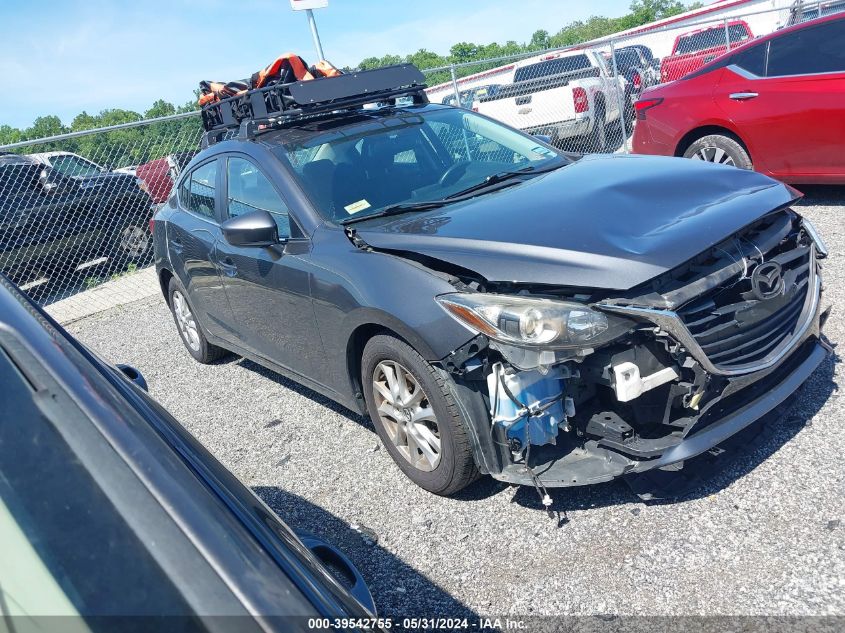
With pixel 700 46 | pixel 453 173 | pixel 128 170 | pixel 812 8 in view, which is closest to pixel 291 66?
pixel 453 173

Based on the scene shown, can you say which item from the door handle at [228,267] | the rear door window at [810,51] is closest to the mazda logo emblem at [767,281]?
the door handle at [228,267]

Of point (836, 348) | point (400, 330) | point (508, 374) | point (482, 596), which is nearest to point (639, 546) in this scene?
point (482, 596)

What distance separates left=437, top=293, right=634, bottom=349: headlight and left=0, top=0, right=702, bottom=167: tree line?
3.79 metres

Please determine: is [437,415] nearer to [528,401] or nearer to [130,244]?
[528,401]

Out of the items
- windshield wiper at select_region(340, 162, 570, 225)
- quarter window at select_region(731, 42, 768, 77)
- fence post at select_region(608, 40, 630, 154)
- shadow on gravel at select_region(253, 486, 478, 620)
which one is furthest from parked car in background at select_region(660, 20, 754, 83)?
shadow on gravel at select_region(253, 486, 478, 620)

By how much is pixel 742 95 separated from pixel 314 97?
14.4 feet

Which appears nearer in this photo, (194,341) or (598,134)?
(194,341)

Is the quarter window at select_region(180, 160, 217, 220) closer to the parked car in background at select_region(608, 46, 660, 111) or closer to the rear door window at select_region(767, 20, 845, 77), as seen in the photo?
the rear door window at select_region(767, 20, 845, 77)

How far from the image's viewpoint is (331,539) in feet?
10.7

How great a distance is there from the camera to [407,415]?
3307 millimetres

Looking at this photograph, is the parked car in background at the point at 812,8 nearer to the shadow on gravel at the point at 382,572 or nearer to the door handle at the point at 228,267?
the door handle at the point at 228,267

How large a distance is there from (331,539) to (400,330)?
3.44ft

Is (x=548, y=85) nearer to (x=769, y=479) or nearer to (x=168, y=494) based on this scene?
(x=769, y=479)

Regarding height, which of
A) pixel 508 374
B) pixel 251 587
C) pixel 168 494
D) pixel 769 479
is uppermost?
pixel 168 494
